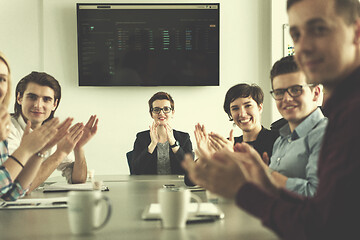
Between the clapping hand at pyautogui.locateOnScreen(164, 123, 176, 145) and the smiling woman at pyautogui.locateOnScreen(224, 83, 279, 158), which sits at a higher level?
the smiling woman at pyautogui.locateOnScreen(224, 83, 279, 158)

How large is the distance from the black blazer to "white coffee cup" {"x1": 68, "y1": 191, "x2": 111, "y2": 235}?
2203 millimetres

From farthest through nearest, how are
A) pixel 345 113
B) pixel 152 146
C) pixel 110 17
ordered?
pixel 110 17 → pixel 152 146 → pixel 345 113

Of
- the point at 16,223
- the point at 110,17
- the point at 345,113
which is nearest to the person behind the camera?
the point at 345,113

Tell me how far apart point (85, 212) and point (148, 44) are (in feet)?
10.9

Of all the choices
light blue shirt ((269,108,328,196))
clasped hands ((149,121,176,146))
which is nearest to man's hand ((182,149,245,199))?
light blue shirt ((269,108,328,196))

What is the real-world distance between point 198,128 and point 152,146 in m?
1.05

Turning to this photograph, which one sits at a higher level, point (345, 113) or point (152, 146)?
point (345, 113)

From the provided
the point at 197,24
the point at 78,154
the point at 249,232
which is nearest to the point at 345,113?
the point at 249,232

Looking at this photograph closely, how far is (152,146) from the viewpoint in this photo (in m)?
3.56

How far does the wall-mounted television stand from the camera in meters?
4.27

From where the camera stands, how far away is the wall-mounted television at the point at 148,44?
4.27 meters

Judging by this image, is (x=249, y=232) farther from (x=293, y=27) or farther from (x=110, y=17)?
(x=110, y=17)

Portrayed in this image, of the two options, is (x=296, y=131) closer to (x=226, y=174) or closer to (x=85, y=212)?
(x=226, y=174)

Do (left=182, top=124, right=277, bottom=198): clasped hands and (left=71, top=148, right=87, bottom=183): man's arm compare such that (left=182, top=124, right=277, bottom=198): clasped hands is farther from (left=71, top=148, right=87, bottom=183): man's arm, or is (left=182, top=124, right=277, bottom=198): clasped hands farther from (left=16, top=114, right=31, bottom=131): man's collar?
(left=16, top=114, right=31, bottom=131): man's collar
